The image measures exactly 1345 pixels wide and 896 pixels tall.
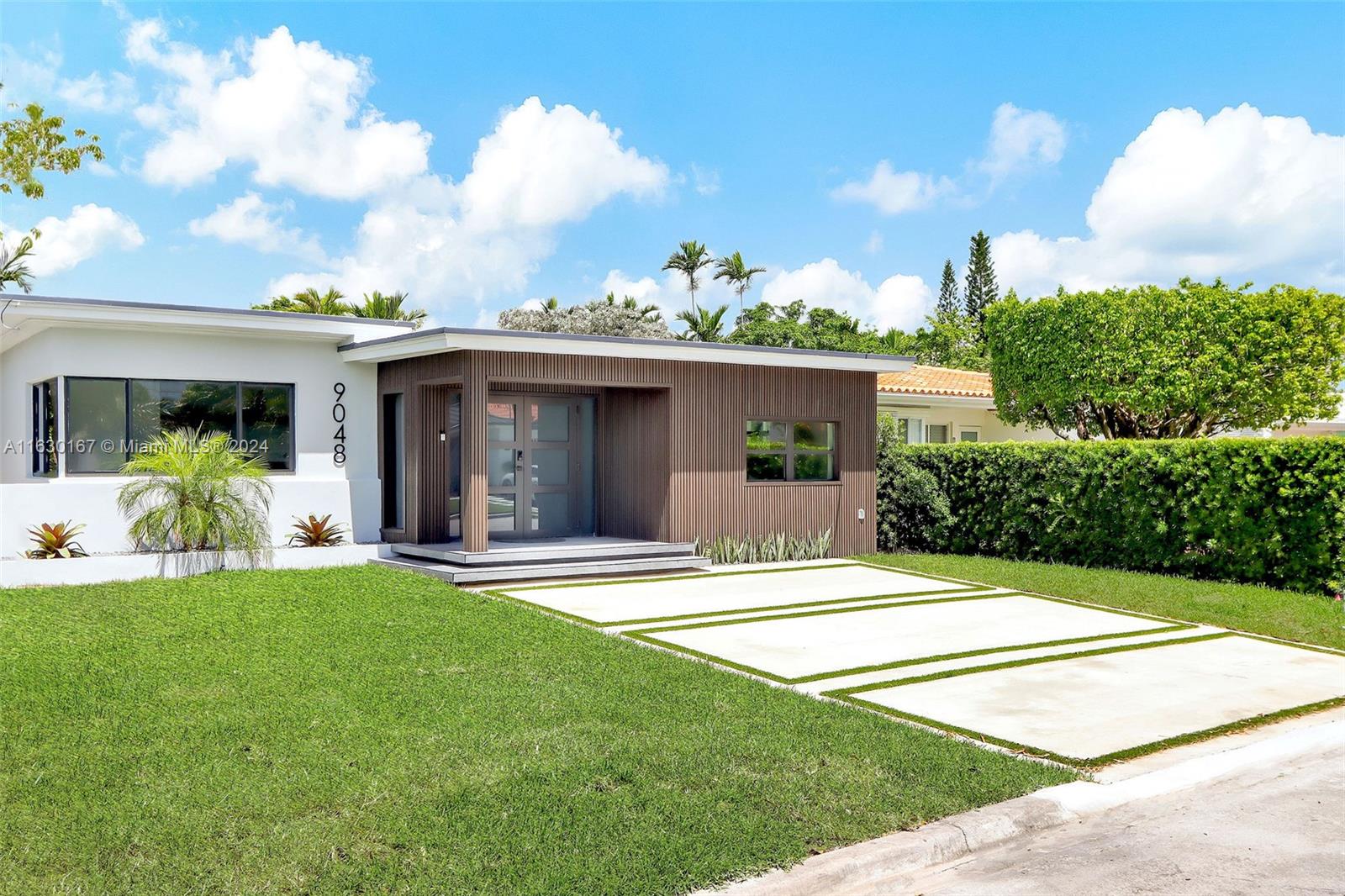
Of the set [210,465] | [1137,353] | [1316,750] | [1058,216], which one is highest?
[1058,216]

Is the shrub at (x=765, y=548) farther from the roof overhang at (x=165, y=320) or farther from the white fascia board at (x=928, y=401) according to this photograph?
the white fascia board at (x=928, y=401)

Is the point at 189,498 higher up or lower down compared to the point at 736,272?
lower down

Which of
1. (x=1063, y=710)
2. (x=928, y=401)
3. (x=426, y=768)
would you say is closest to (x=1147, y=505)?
(x=1063, y=710)

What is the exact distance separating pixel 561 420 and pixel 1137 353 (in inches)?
470

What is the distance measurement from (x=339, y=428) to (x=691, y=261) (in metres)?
38.1

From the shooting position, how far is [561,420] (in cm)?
1627

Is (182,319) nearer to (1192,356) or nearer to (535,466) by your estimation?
(535,466)

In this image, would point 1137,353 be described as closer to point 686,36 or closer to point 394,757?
point 686,36

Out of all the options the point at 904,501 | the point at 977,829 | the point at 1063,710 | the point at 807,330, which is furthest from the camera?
the point at 807,330

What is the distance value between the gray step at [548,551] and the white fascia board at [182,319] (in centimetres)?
326

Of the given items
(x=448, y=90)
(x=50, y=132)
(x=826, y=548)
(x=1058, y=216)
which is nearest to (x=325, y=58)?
(x=448, y=90)

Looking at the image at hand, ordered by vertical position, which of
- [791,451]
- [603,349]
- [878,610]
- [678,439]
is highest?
[603,349]

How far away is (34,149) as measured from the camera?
902 centimetres

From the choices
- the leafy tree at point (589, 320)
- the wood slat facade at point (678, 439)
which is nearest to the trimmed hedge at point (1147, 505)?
the wood slat facade at point (678, 439)
